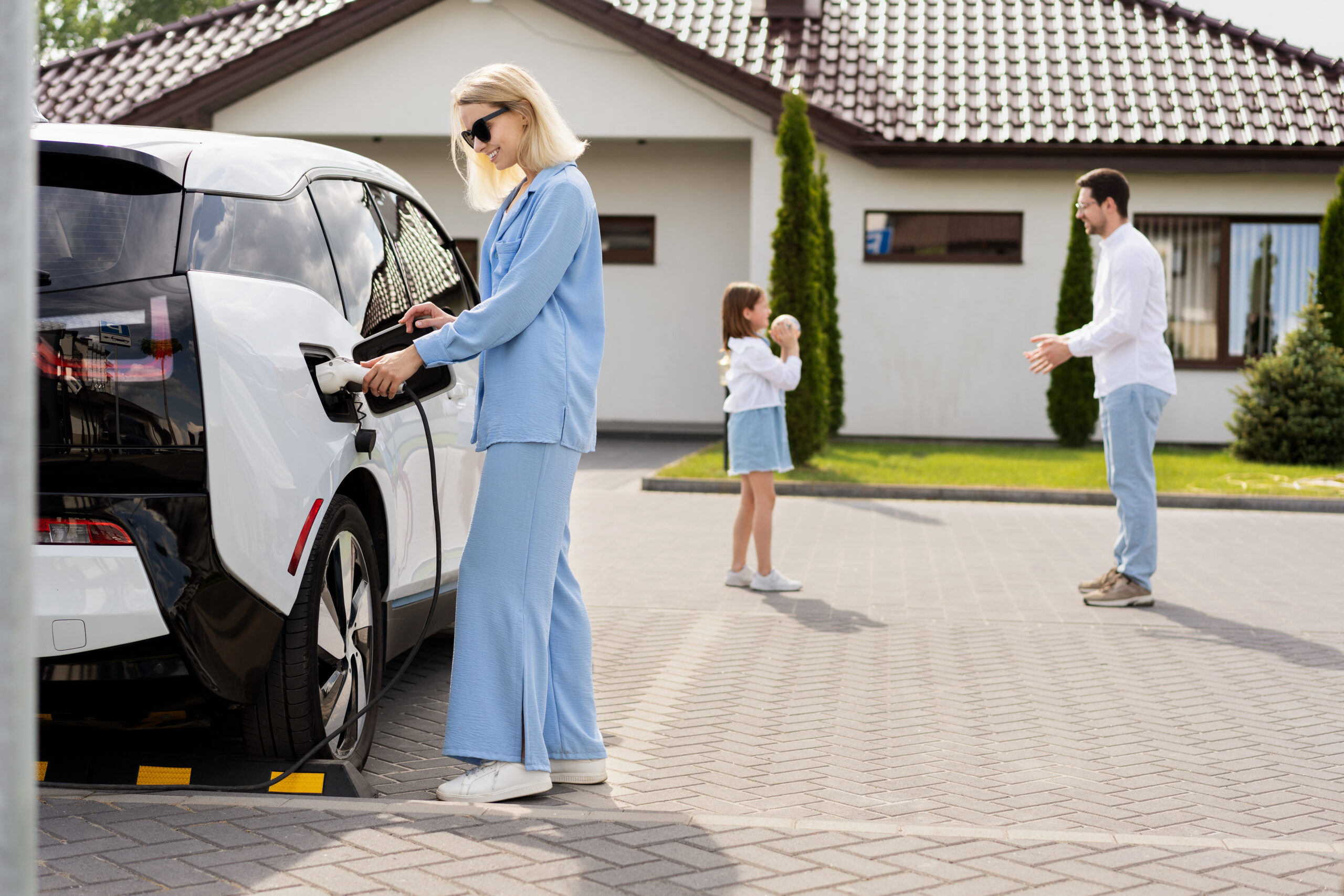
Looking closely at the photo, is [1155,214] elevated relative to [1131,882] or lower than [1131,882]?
elevated

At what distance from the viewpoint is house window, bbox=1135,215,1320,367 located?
17625mm

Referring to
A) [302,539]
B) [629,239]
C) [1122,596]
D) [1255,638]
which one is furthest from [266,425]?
[629,239]

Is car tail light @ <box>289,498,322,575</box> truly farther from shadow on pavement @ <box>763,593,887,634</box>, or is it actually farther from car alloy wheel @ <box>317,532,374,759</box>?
shadow on pavement @ <box>763,593,887,634</box>

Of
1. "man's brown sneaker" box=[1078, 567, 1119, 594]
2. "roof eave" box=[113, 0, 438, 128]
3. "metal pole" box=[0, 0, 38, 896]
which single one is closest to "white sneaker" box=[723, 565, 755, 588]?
"man's brown sneaker" box=[1078, 567, 1119, 594]

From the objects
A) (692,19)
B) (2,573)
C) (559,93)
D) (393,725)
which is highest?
(692,19)

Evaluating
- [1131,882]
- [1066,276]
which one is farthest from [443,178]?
[1131,882]

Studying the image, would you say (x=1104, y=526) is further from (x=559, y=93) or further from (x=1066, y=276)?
(x=559, y=93)

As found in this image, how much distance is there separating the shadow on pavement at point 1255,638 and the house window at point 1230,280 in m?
11.2

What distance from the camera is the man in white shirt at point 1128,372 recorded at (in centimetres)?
749

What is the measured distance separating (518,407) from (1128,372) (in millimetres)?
4659

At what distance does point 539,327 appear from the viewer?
3871 millimetres

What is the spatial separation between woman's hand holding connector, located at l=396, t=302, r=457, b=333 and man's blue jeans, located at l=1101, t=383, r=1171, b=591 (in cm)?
445

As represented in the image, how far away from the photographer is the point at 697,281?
1927 centimetres

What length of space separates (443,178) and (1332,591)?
1438 centimetres
